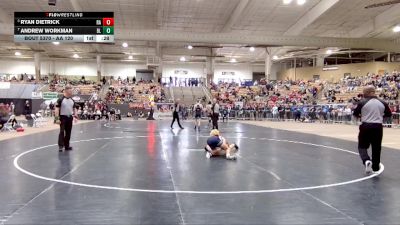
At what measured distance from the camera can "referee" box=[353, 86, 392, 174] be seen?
717 cm

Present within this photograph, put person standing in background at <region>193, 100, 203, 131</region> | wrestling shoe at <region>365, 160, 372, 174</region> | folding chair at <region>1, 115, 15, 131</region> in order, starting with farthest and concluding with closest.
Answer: person standing in background at <region>193, 100, 203, 131</region> → folding chair at <region>1, 115, 15, 131</region> → wrestling shoe at <region>365, 160, 372, 174</region>

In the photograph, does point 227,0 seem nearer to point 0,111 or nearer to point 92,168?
point 0,111

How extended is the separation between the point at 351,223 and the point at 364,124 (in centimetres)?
356

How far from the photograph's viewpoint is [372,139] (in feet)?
23.6

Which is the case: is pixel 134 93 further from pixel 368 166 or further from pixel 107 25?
pixel 368 166

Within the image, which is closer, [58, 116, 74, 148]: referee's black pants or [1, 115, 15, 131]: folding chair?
[58, 116, 74, 148]: referee's black pants

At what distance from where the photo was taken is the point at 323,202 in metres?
→ 5.09

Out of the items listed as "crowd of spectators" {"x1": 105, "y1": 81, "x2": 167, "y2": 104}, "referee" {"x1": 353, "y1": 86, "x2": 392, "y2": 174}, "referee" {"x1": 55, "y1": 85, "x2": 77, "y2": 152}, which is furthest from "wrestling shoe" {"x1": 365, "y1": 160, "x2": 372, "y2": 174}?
"crowd of spectators" {"x1": 105, "y1": 81, "x2": 167, "y2": 104}
